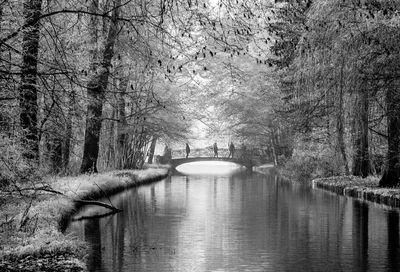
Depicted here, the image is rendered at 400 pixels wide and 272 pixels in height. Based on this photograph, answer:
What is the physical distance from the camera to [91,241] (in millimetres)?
14016

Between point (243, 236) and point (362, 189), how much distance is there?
37.3 ft

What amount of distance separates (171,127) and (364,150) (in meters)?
13.9

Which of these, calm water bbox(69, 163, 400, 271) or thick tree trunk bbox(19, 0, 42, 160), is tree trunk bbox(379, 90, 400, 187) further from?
thick tree trunk bbox(19, 0, 42, 160)

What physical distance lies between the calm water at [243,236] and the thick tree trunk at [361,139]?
7.88 feet

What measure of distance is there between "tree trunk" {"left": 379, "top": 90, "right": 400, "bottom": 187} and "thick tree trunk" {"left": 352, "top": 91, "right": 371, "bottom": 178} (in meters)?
0.84

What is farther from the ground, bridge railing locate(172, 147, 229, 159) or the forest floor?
bridge railing locate(172, 147, 229, 159)

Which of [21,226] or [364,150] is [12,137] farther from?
[364,150]

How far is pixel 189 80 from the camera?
82.9 feet

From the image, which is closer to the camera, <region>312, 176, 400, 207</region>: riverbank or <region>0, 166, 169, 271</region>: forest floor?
<region>0, 166, 169, 271</region>: forest floor

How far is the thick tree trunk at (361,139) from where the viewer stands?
1694cm

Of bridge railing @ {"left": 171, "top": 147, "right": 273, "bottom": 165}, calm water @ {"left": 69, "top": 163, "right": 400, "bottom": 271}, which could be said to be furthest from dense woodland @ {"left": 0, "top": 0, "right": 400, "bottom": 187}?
bridge railing @ {"left": 171, "top": 147, "right": 273, "bottom": 165}

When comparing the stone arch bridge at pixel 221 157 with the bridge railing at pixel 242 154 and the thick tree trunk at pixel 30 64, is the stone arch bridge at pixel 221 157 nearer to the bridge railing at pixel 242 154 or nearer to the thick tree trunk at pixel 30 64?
the bridge railing at pixel 242 154

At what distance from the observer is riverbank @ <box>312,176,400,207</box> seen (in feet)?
72.3

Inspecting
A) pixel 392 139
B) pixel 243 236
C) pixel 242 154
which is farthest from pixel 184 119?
pixel 242 154
